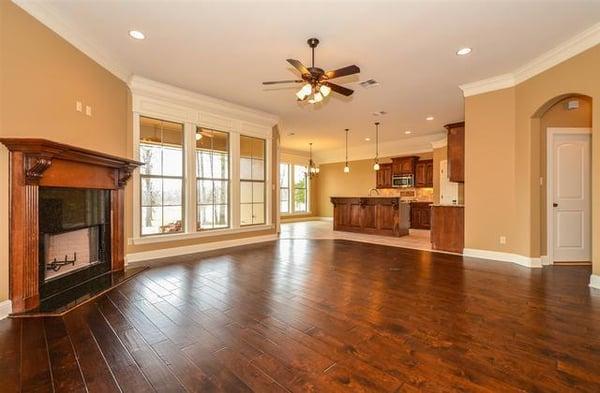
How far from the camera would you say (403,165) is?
1018cm

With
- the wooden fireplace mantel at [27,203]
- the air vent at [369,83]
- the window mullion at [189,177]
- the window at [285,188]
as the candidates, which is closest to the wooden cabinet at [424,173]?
the window at [285,188]

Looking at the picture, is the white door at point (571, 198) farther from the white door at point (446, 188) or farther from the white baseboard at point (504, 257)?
the white door at point (446, 188)

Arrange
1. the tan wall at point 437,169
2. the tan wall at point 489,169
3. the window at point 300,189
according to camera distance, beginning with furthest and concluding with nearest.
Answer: the window at point 300,189, the tan wall at point 437,169, the tan wall at point 489,169

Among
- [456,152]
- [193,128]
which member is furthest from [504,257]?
[193,128]

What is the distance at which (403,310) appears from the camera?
9.00 ft

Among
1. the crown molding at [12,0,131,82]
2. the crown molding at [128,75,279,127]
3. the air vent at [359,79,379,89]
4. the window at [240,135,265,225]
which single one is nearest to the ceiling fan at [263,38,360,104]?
the air vent at [359,79,379,89]

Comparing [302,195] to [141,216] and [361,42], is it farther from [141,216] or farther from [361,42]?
[361,42]

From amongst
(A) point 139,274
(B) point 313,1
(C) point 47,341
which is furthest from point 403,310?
(A) point 139,274

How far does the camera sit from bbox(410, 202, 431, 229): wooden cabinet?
9469 millimetres

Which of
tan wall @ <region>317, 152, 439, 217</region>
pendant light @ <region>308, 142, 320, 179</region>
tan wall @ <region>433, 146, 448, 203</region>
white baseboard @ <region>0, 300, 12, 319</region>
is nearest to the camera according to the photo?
white baseboard @ <region>0, 300, 12, 319</region>

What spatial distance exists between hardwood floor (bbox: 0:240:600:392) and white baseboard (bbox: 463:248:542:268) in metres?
0.53

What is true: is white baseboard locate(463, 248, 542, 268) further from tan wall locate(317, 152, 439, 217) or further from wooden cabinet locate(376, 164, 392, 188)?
wooden cabinet locate(376, 164, 392, 188)

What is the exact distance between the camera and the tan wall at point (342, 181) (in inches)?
449

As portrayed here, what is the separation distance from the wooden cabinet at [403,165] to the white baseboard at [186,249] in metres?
5.91
